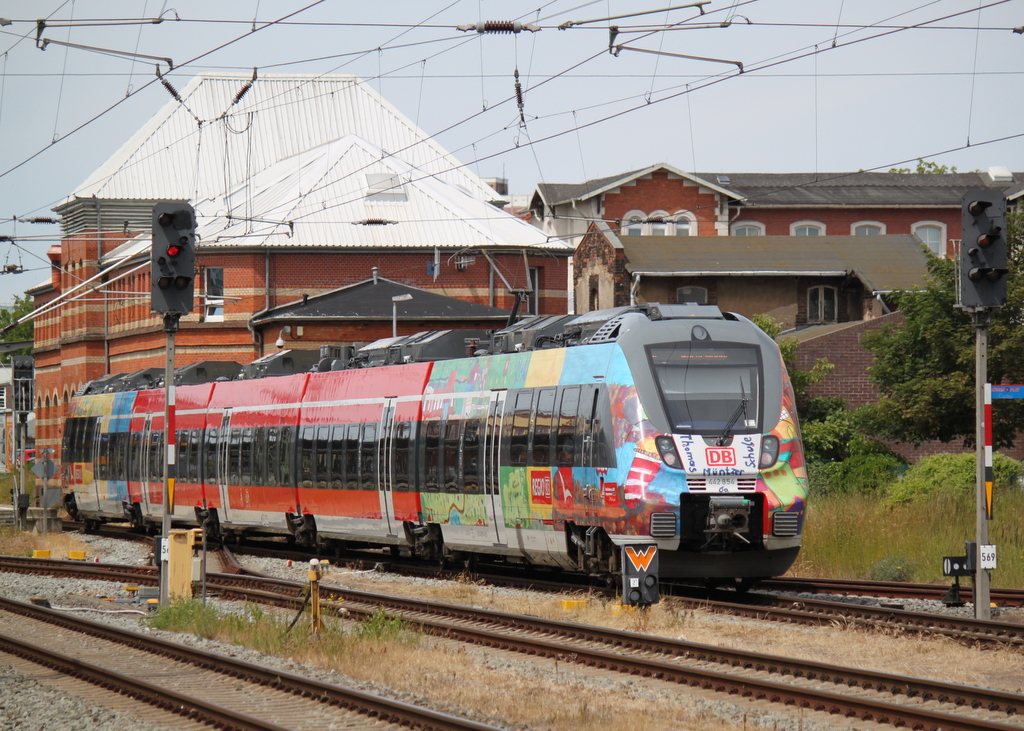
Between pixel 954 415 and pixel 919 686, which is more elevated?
pixel 954 415

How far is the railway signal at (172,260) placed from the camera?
16.1 metres

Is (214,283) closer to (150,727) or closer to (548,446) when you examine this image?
(548,446)

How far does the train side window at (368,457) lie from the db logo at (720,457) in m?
8.19

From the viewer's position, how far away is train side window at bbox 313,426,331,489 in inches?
970

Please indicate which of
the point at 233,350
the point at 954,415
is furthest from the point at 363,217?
the point at 954,415

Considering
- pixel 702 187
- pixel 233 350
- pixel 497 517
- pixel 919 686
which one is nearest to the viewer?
pixel 919 686

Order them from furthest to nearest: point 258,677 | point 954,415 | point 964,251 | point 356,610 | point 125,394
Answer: point 125,394
point 954,415
point 356,610
point 964,251
point 258,677

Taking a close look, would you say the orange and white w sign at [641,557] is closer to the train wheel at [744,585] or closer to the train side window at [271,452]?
the train wheel at [744,585]

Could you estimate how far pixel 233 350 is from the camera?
52.8m

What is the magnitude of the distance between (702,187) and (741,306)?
660 inches

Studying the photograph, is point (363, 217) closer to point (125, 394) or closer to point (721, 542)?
point (125, 394)

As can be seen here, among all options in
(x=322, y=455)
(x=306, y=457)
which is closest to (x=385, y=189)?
(x=306, y=457)

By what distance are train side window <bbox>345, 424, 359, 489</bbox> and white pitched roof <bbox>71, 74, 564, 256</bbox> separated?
96.7 feet

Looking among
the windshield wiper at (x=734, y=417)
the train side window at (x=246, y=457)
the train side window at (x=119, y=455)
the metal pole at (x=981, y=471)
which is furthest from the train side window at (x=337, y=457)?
the metal pole at (x=981, y=471)
